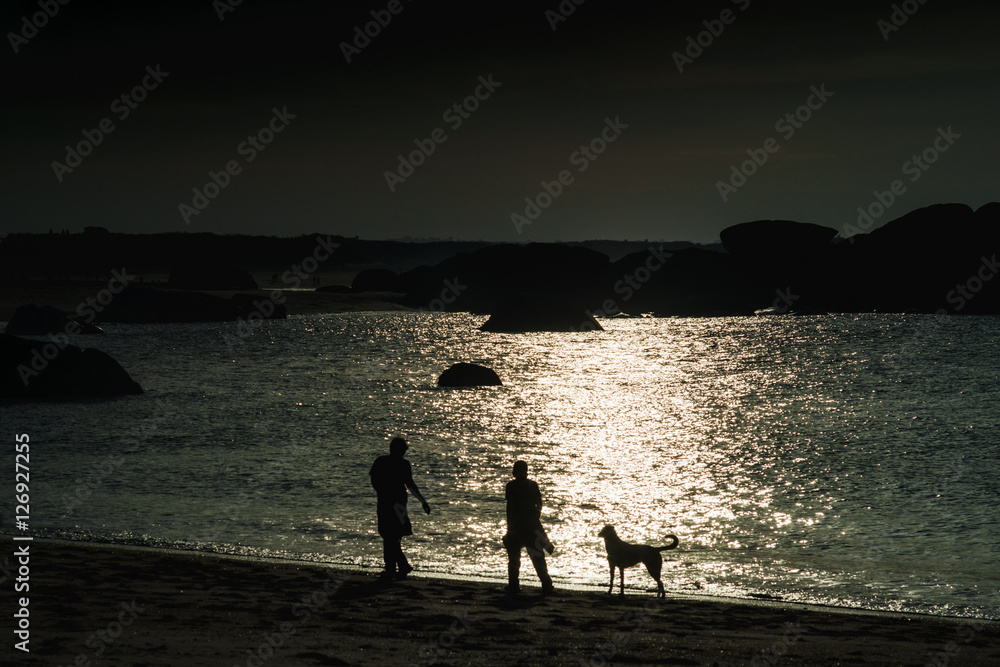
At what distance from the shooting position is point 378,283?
478 ft

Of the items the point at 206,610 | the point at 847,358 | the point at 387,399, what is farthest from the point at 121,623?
the point at 847,358

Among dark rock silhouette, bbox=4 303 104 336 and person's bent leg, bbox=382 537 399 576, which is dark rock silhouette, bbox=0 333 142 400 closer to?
dark rock silhouette, bbox=4 303 104 336

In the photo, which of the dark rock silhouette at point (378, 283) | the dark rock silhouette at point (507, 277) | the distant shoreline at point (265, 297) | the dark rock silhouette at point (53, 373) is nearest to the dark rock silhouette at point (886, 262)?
the dark rock silhouette at point (507, 277)

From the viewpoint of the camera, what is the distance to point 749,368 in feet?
212

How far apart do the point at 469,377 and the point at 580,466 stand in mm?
22675

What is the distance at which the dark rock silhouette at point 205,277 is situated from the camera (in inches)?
5202

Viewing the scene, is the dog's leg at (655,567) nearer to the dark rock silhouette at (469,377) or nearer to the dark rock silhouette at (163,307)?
the dark rock silhouette at (469,377)

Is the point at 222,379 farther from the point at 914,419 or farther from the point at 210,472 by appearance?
the point at 914,419

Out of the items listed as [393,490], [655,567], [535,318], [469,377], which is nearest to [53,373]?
[469,377]

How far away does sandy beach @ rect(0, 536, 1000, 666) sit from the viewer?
30.8ft

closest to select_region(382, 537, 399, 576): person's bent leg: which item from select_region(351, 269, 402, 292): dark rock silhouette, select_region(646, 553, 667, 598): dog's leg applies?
select_region(646, 553, 667, 598): dog's leg

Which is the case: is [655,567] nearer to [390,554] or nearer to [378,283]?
[390,554]

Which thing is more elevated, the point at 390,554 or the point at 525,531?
the point at 525,531

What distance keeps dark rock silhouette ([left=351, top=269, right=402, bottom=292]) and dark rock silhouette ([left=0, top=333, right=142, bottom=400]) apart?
10237 cm
